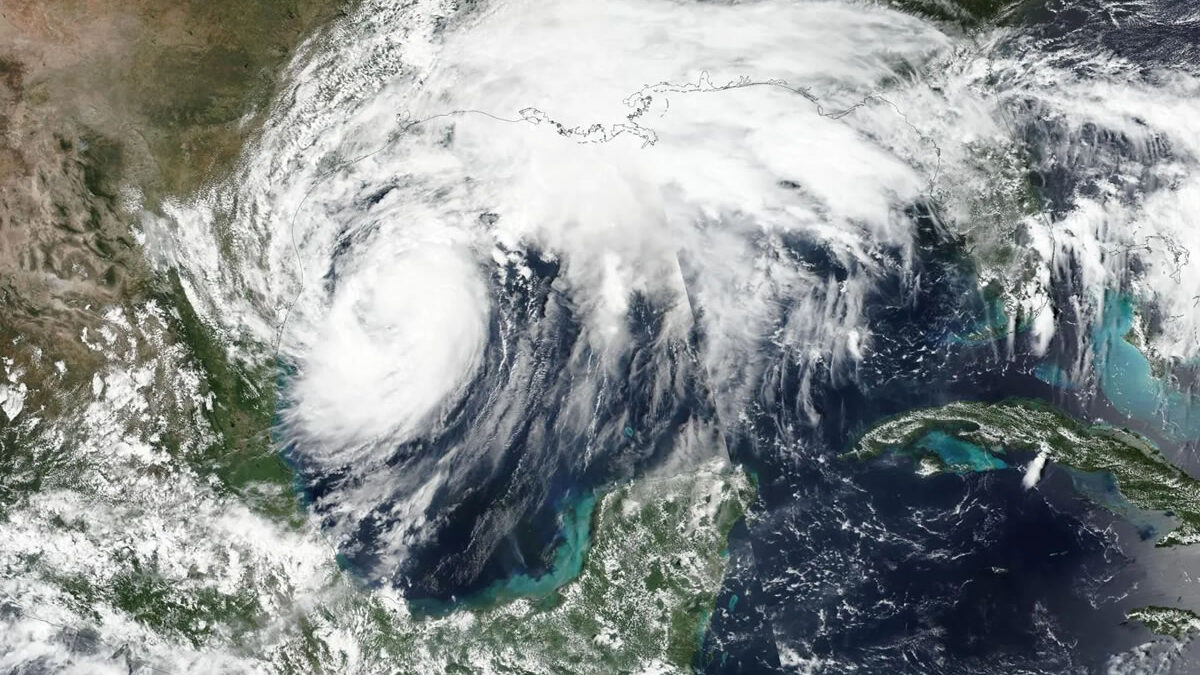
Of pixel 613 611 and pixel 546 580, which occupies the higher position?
pixel 546 580

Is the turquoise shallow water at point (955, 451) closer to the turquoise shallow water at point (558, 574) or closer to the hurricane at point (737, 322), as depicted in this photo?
the hurricane at point (737, 322)

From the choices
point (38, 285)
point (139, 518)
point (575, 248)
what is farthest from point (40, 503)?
point (575, 248)

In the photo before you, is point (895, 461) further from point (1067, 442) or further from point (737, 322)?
point (737, 322)

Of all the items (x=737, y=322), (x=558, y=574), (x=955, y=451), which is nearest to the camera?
(x=737, y=322)

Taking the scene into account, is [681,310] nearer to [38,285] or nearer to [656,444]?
[656,444]

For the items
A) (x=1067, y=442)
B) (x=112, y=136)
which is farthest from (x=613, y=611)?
(x=112, y=136)

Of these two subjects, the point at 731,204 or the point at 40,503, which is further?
the point at 40,503

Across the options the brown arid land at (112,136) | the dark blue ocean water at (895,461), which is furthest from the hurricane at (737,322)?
the brown arid land at (112,136)
